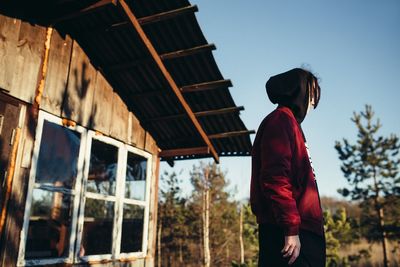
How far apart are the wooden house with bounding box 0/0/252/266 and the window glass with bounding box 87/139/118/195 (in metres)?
0.09

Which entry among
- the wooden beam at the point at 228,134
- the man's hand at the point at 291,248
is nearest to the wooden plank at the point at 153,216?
the wooden beam at the point at 228,134

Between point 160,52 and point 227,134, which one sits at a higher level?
point 160,52

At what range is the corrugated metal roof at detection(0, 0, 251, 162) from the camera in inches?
190

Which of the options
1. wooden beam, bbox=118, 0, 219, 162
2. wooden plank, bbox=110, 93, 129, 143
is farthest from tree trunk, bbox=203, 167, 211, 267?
wooden plank, bbox=110, 93, 129, 143

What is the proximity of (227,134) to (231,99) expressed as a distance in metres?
0.97

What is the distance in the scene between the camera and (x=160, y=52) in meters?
5.51

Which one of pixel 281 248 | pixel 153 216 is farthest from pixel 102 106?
pixel 281 248

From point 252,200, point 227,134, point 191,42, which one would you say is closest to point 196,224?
point 227,134

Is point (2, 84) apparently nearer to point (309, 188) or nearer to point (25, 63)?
point (25, 63)

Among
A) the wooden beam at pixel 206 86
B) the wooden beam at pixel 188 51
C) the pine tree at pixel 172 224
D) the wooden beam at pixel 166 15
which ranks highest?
the wooden beam at pixel 166 15

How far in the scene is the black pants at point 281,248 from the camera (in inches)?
76.3

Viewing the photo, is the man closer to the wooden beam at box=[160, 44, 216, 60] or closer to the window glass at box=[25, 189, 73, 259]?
the wooden beam at box=[160, 44, 216, 60]

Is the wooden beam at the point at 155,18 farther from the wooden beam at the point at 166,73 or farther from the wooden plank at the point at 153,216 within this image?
the wooden plank at the point at 153,216

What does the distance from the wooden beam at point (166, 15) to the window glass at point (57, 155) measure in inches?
84.4
